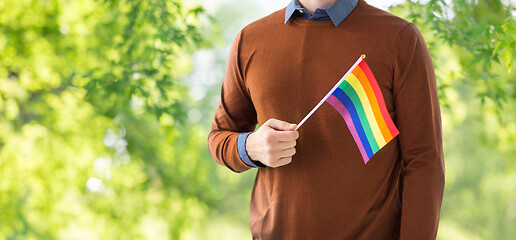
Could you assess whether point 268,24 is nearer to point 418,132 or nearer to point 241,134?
point 241,134

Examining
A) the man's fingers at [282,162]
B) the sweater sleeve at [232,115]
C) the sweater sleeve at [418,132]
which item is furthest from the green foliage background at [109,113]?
the man's fingers at [282,162]

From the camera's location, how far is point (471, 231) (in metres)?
9.45

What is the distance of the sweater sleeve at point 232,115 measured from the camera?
126 cm

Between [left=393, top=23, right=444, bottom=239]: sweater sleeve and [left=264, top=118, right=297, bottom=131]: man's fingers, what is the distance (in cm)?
26

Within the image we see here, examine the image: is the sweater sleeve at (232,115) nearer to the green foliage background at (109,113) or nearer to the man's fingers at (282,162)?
the man's fingers at (282,162)

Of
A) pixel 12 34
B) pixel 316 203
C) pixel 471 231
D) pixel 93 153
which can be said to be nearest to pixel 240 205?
pixel 471 231

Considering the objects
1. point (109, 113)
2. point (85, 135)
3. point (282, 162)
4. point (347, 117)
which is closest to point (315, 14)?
point (347, 117)

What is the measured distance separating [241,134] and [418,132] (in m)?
0.42

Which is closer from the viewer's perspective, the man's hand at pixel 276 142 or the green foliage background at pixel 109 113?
the man's hand at pixel 276 142

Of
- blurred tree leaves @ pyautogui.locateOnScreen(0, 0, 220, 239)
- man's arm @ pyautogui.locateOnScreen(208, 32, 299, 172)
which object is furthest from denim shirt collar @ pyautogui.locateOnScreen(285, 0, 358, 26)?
blurred tree leaves @ pyautogui.locateOnScreen(0, 0, 220, 239)

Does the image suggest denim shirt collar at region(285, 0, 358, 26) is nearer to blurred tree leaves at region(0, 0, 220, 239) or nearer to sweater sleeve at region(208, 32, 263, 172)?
sweater sleeve at region(208, 32, 263, 172)

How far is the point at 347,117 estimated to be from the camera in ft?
3.67

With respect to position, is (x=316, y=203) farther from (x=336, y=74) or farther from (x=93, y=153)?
(x=93, y=153)

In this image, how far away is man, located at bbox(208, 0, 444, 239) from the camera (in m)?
1.10
